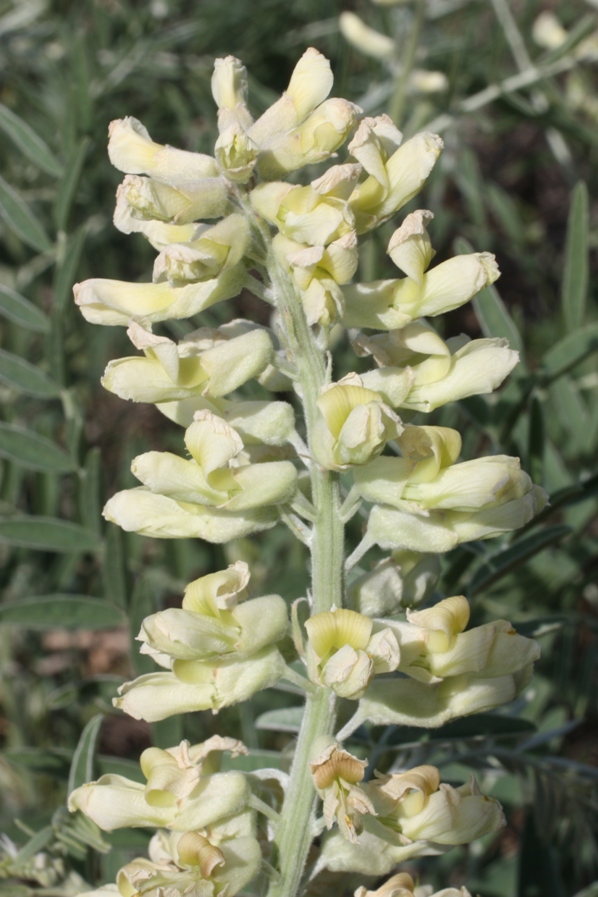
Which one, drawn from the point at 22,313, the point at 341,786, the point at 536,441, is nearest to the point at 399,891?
the point at 341,786

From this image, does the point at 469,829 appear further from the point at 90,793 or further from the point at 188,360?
the point at 188,360

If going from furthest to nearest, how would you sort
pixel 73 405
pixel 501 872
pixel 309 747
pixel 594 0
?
1. pixel 594 0
2. pixel 501 872
3. pixel 73 405
4. pixel 309 747

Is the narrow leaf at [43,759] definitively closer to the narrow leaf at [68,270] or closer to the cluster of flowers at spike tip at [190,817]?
the cluster of flowers at spike tip at [190,817]

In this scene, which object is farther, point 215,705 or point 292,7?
point 292,7

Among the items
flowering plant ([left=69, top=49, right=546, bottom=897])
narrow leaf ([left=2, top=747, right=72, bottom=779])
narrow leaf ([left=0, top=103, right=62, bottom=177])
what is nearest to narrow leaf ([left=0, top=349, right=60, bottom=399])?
narrow leaf ([left=0, top=103, right=62, bottom=177])

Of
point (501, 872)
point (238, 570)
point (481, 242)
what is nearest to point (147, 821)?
point (238, 570)

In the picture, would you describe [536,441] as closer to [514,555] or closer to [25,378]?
[514,555]
